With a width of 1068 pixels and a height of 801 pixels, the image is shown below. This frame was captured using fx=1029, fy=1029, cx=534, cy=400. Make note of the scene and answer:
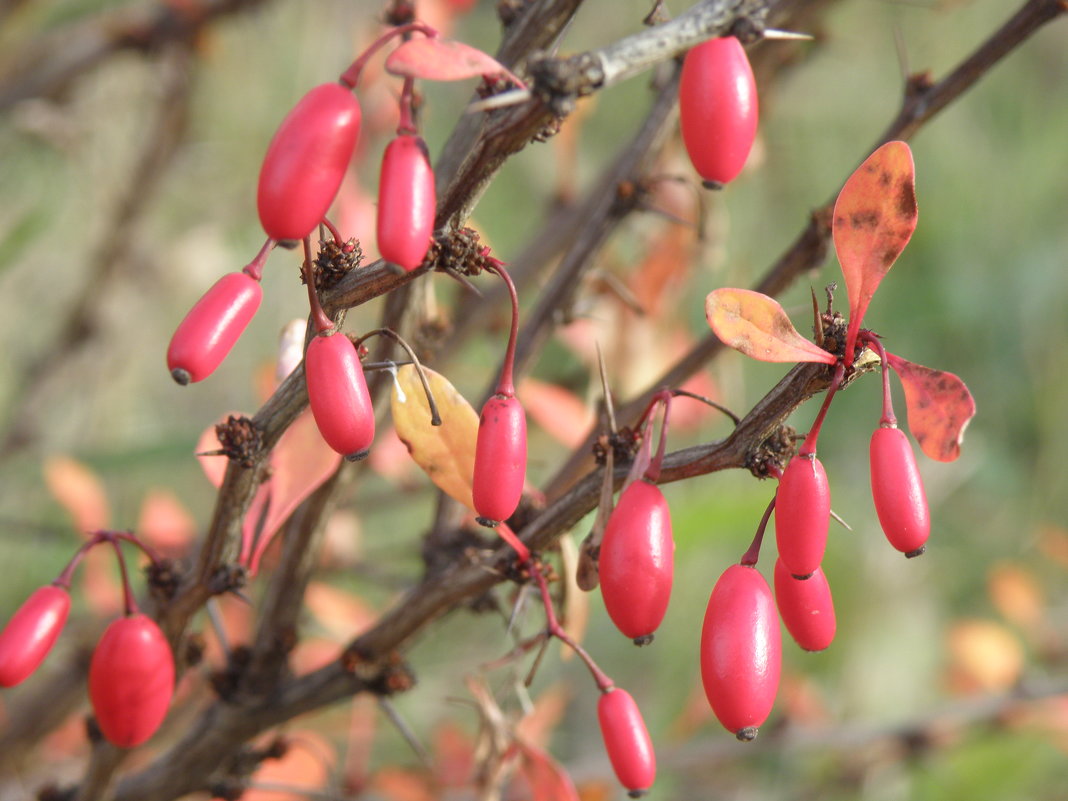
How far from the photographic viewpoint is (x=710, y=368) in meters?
0.94

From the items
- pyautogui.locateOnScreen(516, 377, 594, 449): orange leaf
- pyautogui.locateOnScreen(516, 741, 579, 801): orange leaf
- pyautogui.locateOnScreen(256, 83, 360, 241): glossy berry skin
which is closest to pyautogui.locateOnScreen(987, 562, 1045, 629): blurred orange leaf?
pyautogui.locateOnScreen(516, 377, 594, 449): orange leaf

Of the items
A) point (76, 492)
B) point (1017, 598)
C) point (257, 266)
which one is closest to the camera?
point (257, 266)

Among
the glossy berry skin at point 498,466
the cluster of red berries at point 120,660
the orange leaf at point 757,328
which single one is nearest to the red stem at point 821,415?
the orange leaf at point 757,328

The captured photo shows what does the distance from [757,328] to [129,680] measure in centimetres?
34

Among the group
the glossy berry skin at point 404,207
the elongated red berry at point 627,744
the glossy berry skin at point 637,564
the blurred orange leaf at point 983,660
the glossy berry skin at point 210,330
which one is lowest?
the elongated red berry at point 627,744

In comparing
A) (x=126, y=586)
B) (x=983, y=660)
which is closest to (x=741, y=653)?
(x=126, y=586)

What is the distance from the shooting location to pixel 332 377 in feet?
1.23

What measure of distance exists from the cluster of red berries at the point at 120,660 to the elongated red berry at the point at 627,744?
22cm

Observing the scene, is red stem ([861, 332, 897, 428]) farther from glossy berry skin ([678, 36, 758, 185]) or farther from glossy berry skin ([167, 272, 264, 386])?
glossy berry skin ([167, 272, 264, 386])

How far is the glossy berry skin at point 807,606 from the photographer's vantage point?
0.42 metres

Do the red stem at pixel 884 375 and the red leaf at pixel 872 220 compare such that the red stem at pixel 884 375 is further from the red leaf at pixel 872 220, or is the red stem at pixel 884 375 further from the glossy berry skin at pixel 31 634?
the glossy berry skin at pixel 31 634

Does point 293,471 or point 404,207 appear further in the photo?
point 293,471

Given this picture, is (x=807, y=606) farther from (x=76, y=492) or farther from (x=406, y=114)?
(x=76, y=492)

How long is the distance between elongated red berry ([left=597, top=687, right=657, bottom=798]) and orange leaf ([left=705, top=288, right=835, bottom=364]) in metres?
0.17
